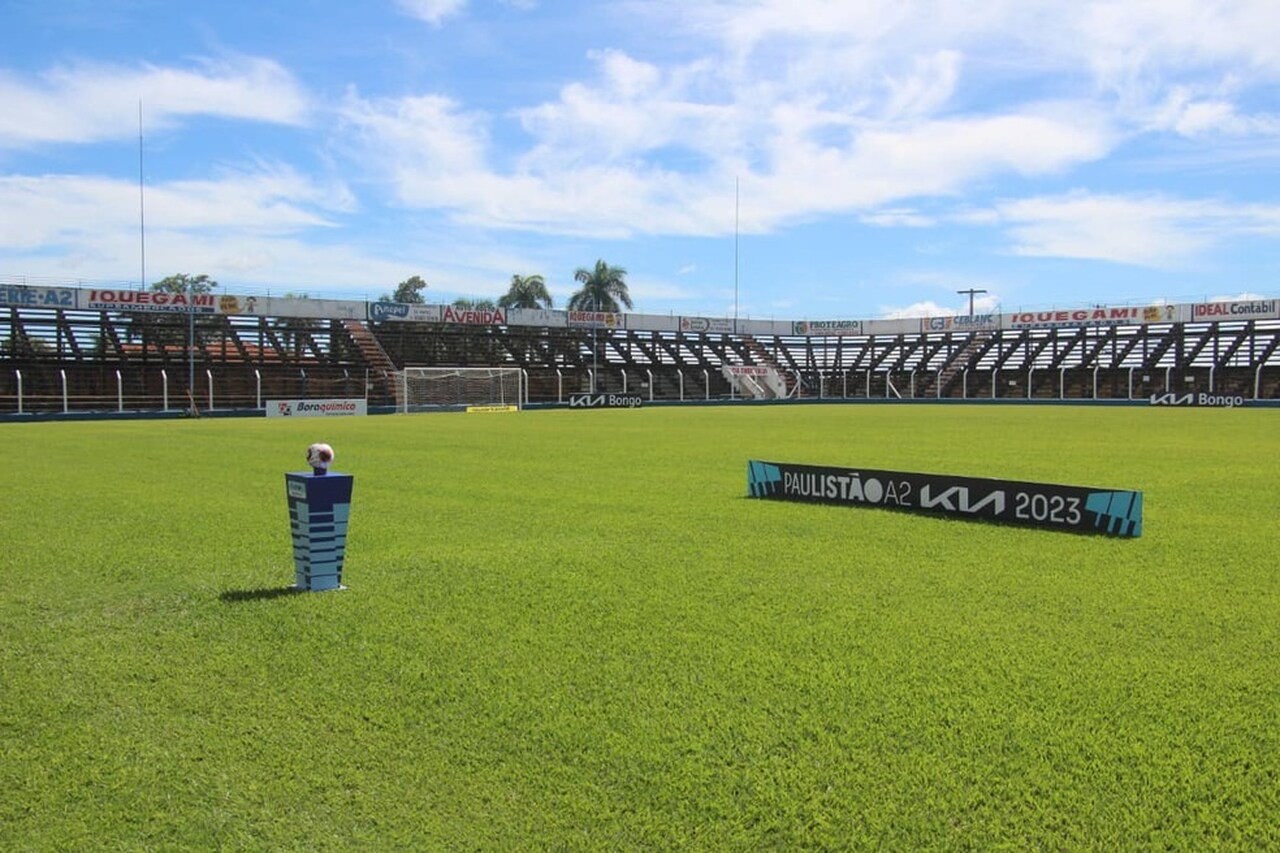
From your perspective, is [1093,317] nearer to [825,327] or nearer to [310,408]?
[825,327]

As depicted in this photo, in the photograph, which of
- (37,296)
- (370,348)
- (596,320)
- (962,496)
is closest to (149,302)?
(37,296)

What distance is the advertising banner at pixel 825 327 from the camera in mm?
73062

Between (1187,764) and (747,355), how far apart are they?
6996 centimetres

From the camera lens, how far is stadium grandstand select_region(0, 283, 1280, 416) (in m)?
47.0

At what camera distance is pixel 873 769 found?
351 cm

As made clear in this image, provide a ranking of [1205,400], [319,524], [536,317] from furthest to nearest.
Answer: [536,317], [1205,400], [319,524]

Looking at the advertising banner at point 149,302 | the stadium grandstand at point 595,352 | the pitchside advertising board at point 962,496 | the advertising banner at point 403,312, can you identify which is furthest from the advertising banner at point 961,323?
the pitchside advertising board at point 962,496

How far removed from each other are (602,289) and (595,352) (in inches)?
511

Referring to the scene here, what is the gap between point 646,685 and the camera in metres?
4.41

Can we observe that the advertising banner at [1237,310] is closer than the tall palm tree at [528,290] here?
Yes

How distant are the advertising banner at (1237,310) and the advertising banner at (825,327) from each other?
22.8 m

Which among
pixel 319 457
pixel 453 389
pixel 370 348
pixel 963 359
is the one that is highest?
pixel 370 348

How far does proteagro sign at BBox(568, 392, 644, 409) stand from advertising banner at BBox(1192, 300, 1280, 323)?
34420 millimetres

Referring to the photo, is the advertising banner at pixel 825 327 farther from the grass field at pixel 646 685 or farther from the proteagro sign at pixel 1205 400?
the grass field at pixel 646 685
